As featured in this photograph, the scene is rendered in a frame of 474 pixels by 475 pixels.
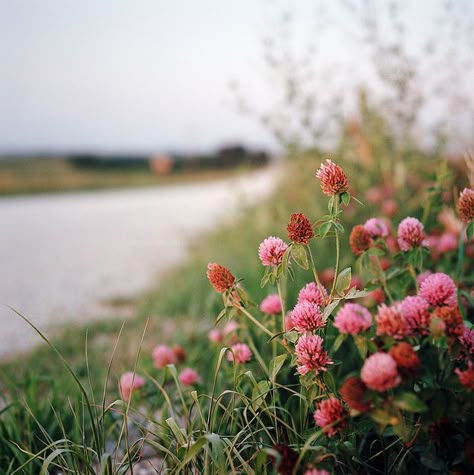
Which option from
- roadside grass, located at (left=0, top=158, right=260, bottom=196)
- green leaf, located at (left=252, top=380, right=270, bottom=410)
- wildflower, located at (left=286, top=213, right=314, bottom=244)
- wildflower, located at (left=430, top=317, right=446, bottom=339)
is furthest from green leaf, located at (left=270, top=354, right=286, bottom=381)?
roadside grass, located at (left=0, top=158, right=260, bottom=196)

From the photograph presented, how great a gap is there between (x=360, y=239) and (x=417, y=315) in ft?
1.88

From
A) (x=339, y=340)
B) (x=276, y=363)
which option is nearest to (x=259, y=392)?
(x=276, y=363)

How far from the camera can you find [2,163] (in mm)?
22953

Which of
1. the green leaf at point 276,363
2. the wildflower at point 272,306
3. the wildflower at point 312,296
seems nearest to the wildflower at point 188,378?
the wildflower at point 272,306

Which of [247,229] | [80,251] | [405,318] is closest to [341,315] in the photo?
[405,318]

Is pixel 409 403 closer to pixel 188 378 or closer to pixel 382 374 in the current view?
pixel 382 374

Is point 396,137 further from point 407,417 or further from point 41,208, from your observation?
point 41,208

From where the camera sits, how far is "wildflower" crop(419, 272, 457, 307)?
1271mm

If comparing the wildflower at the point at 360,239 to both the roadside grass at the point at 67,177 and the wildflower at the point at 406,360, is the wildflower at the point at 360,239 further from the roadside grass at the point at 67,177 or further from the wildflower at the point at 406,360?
the roadside grass at the point at 67,177

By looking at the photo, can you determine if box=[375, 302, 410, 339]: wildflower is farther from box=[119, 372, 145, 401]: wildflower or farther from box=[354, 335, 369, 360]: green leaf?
box=[119, 372, 145, 401]: wildflower

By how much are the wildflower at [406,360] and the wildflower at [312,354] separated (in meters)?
0.22

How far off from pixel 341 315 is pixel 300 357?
15 centimetres

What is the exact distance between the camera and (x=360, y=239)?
1749 mm

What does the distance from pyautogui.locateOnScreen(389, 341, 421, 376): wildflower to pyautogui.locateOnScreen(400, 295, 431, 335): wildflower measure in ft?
0.40
